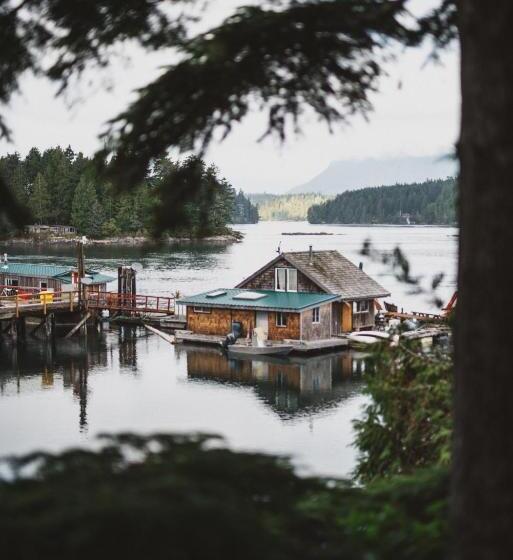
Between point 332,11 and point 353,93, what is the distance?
0.91 m

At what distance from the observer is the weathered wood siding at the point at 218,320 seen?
140 feet

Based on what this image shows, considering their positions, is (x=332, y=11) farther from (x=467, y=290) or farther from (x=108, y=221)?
(x=108, y=221)

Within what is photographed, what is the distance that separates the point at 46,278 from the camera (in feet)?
174

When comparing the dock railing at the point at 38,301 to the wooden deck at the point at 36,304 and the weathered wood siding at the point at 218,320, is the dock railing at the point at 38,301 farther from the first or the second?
the weathered wood siding at the point at 218,320

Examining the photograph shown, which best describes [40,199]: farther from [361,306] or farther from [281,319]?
[281,319]

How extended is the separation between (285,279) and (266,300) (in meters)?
2.54

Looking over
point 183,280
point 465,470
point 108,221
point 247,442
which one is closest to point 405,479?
point 465,470

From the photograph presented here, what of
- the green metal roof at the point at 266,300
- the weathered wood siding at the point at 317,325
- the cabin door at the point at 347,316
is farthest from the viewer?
the cabin door at the point at 347,316

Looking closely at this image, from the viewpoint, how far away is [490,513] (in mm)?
4098

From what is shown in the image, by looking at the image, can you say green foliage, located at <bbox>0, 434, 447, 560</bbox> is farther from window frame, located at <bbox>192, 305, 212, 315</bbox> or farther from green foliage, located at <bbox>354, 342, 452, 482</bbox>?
window frame, located at <bbox>192, 305, 212, 315</bbox>

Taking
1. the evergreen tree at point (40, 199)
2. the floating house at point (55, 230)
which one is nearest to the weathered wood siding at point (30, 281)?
the evergreen tree at point (40, 199)

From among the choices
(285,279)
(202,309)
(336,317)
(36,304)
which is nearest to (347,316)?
(336,317)

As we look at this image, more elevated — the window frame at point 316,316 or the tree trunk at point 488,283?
the tree trunk at point 488,283

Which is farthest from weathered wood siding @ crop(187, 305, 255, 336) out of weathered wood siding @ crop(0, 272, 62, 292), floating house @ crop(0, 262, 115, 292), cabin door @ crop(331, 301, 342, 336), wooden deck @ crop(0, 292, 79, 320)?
weathered wood siding @ crop(0, 272, 62, 292)
